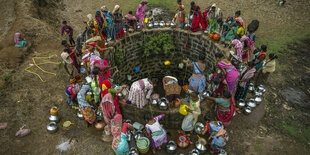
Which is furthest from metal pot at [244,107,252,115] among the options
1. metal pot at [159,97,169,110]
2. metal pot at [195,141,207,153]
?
Result: metal pot at [159,97,169,110]

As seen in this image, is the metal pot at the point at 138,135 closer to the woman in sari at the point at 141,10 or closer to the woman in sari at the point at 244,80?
the woman in sari at the point at 244,80

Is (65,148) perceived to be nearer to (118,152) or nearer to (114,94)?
(118,152)

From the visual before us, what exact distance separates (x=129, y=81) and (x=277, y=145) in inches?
244

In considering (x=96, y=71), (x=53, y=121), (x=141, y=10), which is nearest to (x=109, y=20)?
(x=141, y=10)

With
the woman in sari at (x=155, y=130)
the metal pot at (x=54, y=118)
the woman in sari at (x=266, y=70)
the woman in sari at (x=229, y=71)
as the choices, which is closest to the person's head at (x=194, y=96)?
the woman in sari at (x=155, y=130)

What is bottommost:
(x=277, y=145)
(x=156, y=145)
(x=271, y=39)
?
(x=277, y=145)

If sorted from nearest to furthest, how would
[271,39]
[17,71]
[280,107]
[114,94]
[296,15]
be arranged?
[114,94], [280,107], [17,71], [271,39], [296,15]

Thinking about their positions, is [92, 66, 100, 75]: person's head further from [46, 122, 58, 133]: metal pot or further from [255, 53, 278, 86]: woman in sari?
Result: [255, 53, 278, 86]: woman in sari

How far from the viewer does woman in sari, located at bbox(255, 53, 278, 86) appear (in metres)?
6.34

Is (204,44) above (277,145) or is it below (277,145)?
above

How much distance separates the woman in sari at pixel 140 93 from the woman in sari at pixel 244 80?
306 cm

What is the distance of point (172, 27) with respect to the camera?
8.16 metres

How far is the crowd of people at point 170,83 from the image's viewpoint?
4660 millimetres

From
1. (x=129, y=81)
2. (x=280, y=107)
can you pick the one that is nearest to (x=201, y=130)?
(x=280, y=107)
